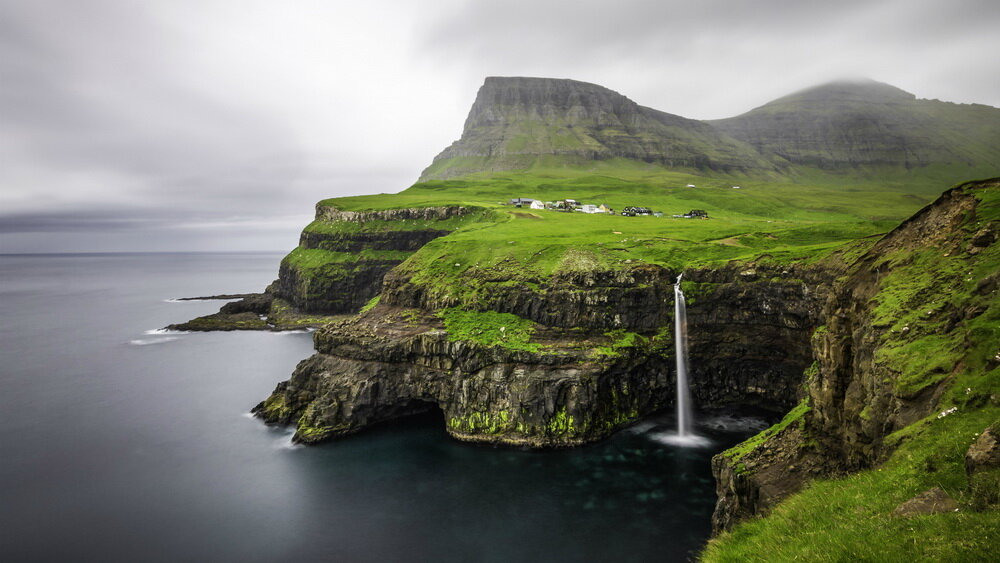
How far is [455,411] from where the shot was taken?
5178 cm

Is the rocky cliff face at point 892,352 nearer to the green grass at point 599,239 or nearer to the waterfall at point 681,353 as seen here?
the green grass at point 599,239

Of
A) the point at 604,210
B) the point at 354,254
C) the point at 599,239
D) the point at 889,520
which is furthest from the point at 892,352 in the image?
the point at 354,254

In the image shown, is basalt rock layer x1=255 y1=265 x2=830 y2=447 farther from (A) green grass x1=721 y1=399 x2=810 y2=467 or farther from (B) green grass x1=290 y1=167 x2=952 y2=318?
(A) green grass x1=721 y1=399 x2=810 y2=467

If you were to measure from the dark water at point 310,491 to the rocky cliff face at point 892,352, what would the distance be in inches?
487

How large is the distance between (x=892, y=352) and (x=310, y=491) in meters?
45.6

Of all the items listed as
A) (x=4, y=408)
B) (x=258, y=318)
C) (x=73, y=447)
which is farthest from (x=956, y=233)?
(x=258, y=318)

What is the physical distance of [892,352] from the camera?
1897 centimetres

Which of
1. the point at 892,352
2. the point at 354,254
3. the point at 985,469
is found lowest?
the point at 985,469

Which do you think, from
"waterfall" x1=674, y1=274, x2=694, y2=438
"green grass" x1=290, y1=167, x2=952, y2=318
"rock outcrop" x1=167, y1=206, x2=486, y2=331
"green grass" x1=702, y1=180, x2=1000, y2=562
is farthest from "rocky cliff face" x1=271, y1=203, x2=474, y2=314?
"green grass" x1=702, y1=180, x2=1000, y2=562

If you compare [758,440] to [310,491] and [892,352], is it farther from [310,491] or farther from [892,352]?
[310,491]

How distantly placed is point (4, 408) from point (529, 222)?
3523 inches

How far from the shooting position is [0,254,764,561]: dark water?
34062mm

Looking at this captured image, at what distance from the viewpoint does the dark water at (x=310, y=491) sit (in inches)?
1341

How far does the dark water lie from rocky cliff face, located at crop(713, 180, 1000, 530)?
1238cm
